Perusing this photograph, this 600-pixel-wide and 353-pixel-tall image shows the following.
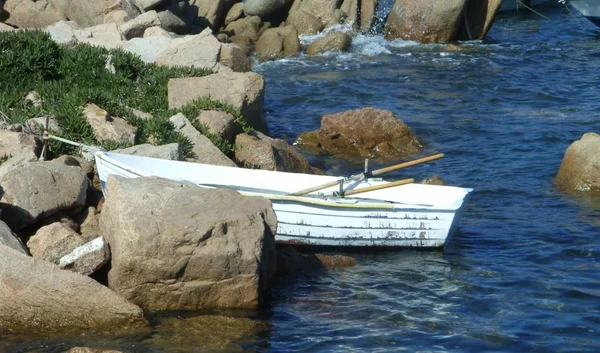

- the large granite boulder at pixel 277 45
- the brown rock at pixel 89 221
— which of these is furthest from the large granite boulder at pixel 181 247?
the large granite boulder at pixel 277 45

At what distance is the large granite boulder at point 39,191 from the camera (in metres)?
11.1

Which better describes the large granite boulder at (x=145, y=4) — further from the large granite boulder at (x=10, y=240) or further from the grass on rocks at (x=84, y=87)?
the large granite boulder at (x=10, y=240)

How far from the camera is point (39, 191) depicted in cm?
1137

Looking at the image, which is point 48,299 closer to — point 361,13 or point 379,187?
point 379,187

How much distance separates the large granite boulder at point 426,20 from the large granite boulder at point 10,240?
66.7 ft

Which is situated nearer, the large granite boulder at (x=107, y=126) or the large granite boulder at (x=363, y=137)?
the large granite boulder at (x=107, y=126)

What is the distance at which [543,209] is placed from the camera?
1479cm

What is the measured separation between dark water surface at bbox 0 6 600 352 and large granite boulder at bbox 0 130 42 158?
3858 mm

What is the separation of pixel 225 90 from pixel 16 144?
14.5 feet

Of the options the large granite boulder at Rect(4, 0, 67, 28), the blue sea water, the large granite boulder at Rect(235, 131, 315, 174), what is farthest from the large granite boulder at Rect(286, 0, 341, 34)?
the large granite boulder at Rect(235, 131, 315, 174)

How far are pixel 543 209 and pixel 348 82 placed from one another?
1045cm

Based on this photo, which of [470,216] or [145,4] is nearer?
[470,216]

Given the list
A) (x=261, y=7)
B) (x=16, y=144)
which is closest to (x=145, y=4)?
(x=261, y=7)

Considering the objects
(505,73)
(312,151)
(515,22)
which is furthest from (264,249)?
(515,22)
